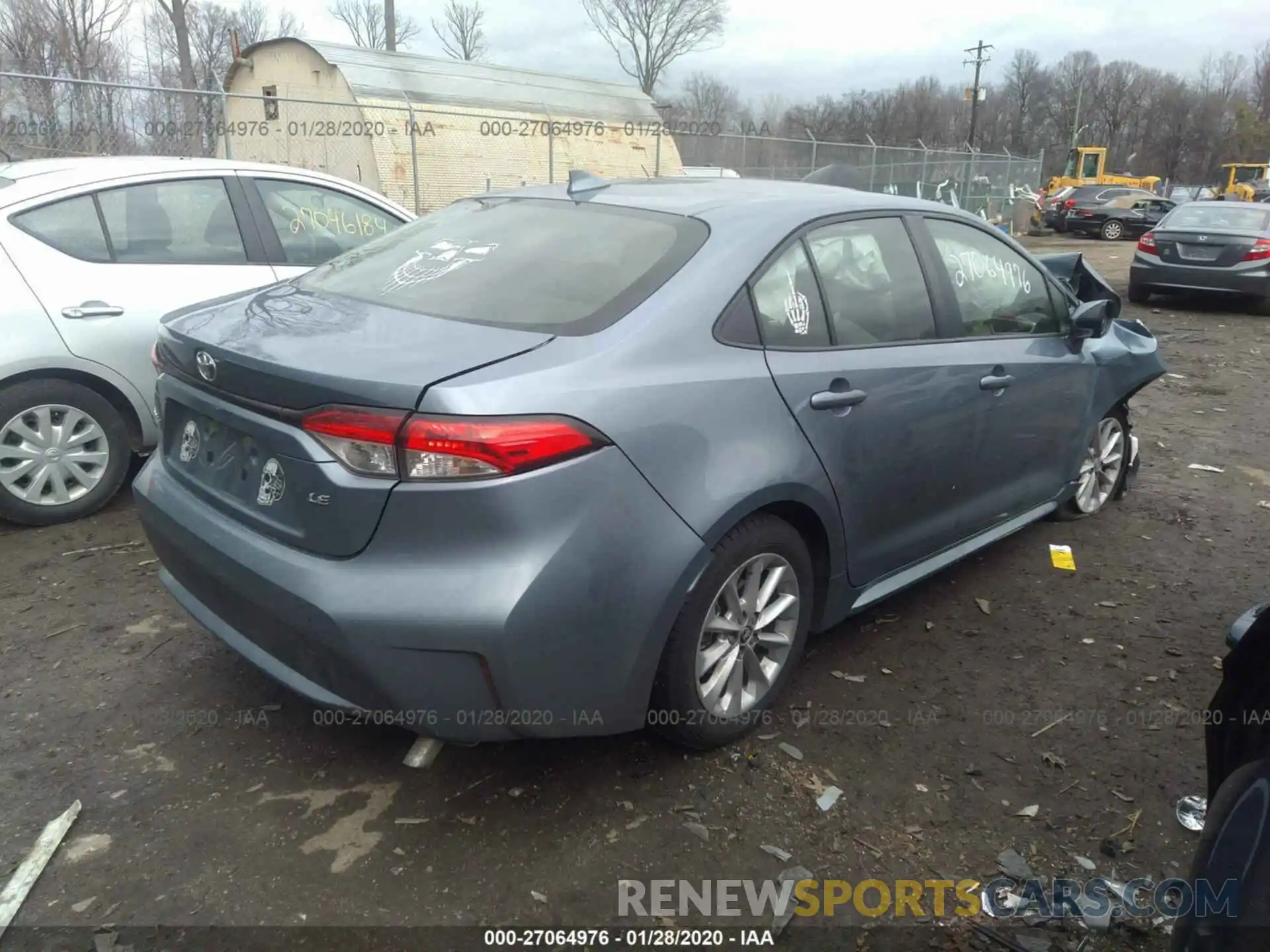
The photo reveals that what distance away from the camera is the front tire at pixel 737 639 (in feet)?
8.54

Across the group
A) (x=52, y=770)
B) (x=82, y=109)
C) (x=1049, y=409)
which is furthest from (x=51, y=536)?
(x=82, y=109)

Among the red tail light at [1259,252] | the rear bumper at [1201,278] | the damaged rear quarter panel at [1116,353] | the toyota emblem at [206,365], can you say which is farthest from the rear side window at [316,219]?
the red tail light at [1259,252]

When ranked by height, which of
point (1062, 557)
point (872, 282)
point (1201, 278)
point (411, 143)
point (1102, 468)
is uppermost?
point (411, 143)

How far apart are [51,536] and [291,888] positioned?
279 cm

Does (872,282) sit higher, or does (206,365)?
(872,282)

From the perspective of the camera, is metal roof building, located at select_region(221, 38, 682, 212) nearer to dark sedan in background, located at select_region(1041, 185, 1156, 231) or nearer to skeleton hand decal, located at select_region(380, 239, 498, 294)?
dark sedan in background, located at select_region(1041, 185, 1156, 231)

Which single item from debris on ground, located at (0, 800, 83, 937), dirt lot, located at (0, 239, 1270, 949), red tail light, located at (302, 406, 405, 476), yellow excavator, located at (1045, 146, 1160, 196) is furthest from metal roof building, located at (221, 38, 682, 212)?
yellow excavator, located at (1045, 146, 1160, 196)

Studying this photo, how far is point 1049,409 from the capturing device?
4031 millimetres

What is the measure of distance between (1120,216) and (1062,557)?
27085mm

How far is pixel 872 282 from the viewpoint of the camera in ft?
10.7

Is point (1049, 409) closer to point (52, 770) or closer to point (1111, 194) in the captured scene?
point (52, 770)

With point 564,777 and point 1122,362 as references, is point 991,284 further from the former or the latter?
point 564,777

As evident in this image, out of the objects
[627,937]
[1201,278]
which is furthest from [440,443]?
[1201,278]

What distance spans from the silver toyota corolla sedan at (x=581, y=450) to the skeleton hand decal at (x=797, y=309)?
0.04ft
